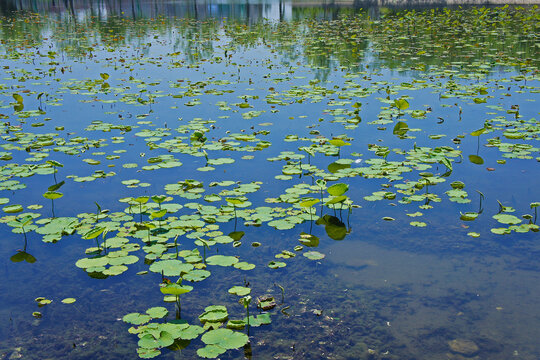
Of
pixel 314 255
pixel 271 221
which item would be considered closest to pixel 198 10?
pixel 271 221

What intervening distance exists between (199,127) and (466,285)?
367 centimetres

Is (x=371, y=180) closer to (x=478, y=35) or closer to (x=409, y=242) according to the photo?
(x=409, y=242)

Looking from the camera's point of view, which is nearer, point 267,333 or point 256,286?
point 267,333

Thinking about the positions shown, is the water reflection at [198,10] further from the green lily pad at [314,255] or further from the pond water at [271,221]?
Answer: the green lily pad at [314,255]

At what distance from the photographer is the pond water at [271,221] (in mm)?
2387

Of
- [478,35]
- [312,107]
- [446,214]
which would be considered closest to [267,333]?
[446,214]

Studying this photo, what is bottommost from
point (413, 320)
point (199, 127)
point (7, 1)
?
point (413, 320)

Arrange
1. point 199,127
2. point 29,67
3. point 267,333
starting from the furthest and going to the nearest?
1. point 29,67
2. point 199,127
3. point 267,333

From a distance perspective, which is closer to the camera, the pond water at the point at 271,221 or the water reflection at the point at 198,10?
the pond water at the point at 271,221

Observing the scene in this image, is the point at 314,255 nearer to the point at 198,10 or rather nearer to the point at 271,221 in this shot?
the point at 271,221

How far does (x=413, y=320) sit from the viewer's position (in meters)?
2.47

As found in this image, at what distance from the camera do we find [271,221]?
343 centimetres

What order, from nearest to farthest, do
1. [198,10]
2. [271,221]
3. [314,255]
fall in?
[314,255] < [271,221] < [198,10]

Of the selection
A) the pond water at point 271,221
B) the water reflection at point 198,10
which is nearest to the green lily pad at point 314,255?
the pond water at point 271,221
